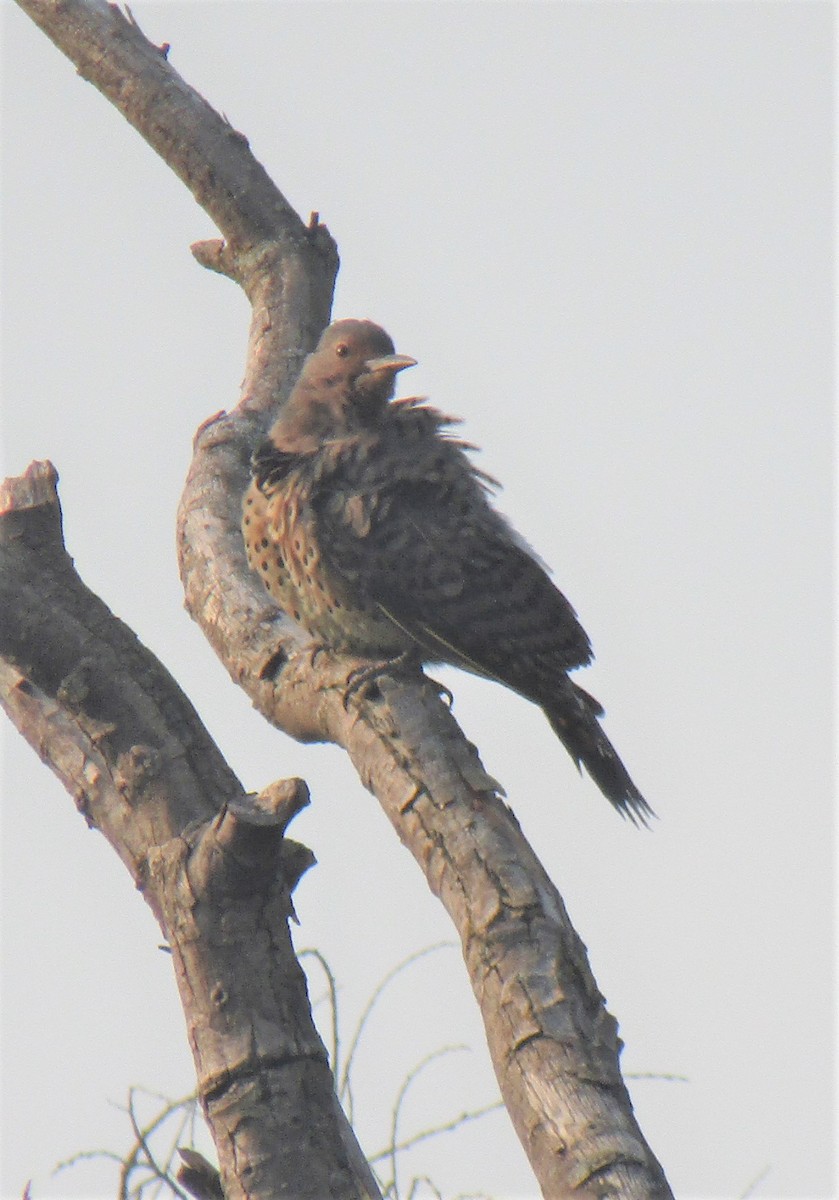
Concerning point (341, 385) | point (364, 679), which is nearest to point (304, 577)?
point (341, 385)

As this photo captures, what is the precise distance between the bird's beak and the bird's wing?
533mm

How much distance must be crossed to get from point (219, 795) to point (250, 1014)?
625 mm

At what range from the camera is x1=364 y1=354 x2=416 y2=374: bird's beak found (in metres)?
5.99

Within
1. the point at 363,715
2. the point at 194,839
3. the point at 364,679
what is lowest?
the point at 194,839

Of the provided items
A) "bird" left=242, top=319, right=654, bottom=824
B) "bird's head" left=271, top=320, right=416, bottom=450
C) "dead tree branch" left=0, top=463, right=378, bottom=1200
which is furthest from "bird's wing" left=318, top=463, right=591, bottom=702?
"dead tree branch" left=0, top=463, right=378, bottom=1200

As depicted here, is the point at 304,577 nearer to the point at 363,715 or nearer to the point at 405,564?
the point at 405,564

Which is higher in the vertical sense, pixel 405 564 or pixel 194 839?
pixel 405 564

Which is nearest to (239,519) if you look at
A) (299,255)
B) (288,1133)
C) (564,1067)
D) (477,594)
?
(477,594)

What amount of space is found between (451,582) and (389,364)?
0.99 metres

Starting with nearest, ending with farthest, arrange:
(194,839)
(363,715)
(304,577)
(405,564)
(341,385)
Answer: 1. (194,839)
2. (363,715)
3. (304,577)
4. (405,564)
5. (341,385)

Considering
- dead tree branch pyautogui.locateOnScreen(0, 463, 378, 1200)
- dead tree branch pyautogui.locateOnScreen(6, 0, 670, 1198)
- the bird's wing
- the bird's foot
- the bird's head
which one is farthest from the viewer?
the bird's head

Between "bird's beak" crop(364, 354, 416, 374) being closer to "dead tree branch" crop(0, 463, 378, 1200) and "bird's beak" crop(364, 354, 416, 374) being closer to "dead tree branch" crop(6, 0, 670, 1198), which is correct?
"dead tree branch" crop(6, 0, 670, 1198)

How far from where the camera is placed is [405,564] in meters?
5.43

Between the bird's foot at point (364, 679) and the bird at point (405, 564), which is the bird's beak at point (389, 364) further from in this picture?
the bird's foot at point (364, 679)
